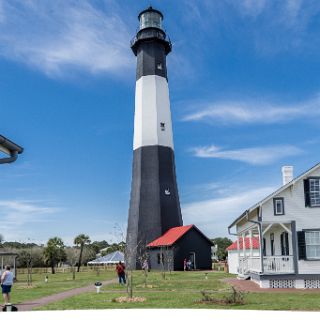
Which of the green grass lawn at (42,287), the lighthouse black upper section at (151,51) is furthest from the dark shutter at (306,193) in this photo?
the lighthouse black upper section at (151,51)

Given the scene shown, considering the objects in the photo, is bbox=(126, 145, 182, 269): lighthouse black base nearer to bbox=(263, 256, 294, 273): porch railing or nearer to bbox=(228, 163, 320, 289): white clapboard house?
bbox=(228, 163, 320, 289): white clapboard house

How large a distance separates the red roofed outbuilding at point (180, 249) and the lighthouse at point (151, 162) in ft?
4.19

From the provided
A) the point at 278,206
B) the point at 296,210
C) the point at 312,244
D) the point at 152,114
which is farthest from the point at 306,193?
the point at 152,114

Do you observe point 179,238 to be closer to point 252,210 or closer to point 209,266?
point 209,266

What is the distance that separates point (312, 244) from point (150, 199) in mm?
23633

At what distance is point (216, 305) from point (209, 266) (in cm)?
3126

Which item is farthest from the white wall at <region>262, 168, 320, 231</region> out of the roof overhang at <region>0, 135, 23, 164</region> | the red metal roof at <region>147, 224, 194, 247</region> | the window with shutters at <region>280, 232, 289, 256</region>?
the red metal roof at <region>147, 224, 194, 247</region>

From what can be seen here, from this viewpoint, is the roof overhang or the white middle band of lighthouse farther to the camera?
the white middle band of lighthouse

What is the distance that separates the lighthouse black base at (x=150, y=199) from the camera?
4462 cm

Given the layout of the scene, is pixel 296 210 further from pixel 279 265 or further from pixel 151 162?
pixel 151 162

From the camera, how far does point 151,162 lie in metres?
45.1

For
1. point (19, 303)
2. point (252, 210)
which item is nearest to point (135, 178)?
point (252, 210)

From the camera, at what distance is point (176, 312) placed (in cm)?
1262

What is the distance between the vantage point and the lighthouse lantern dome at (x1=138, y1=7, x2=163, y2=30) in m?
49.0
